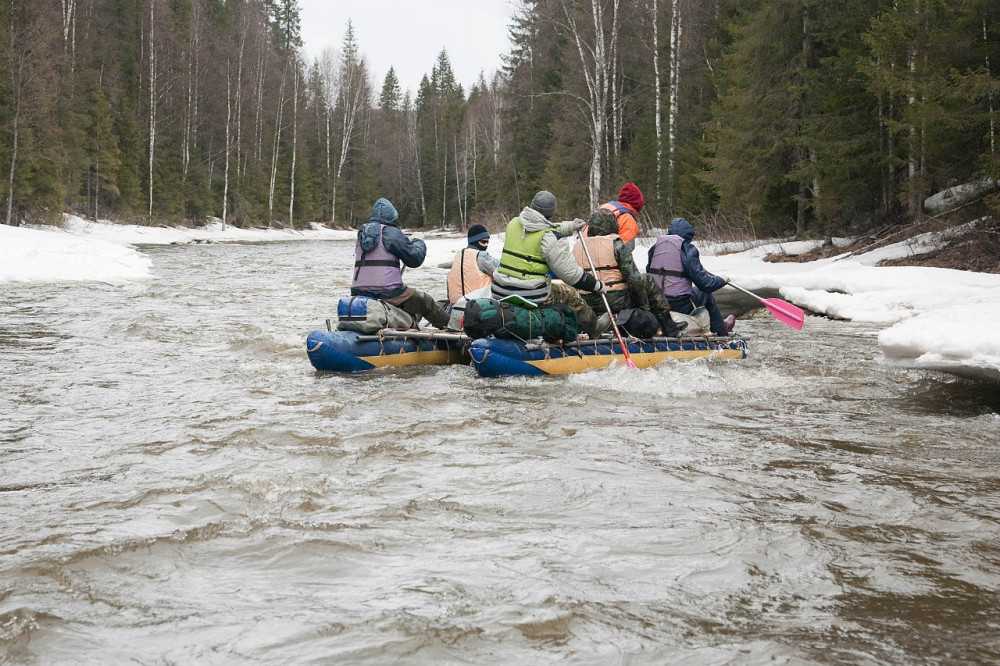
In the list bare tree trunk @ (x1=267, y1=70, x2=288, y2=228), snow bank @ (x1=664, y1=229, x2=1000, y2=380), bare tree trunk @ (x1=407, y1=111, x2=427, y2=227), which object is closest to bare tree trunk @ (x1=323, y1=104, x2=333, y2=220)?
bare tree trunk @ (x1=267, y1=70, x2=288, y2=228)

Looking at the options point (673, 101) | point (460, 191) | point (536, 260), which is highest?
point (460, 191)

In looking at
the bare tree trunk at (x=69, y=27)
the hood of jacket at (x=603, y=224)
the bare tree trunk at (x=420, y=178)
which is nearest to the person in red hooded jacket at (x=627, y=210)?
the hood of jacket at (x=603, y=224)

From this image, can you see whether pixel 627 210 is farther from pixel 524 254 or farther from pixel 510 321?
pixel 510 321

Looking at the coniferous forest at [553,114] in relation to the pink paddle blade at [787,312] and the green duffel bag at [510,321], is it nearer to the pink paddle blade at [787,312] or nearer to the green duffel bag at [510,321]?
the pink paddle blade at [787,312]

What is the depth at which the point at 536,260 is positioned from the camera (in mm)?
8750

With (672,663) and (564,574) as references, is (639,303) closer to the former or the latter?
(564,574)

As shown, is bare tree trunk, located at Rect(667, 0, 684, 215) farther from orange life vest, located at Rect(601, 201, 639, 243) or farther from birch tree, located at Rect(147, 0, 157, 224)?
birch tree, located at Rect(147, 0, 157, 224)

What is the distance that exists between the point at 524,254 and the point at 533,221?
1.09 ft

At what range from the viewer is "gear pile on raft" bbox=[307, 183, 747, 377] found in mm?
8758

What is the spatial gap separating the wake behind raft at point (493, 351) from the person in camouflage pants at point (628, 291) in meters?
0.40

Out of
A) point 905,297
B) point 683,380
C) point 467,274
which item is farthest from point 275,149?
point 683,380

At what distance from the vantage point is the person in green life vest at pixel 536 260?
8.66 meters

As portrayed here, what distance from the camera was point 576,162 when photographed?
32.2 m

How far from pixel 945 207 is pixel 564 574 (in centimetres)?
1704
